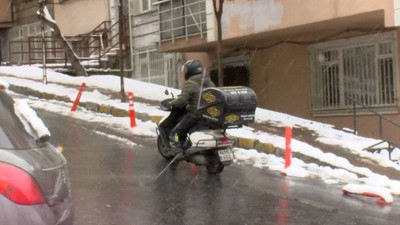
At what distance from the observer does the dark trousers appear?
10008 mm

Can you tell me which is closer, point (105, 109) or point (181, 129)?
point (181, 129)

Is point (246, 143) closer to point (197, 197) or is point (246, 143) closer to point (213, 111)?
point (213, 111)

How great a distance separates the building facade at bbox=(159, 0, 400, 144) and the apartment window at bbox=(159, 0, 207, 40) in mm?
31

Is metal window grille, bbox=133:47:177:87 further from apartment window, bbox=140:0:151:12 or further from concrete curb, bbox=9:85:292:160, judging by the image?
concrete curb, bbox=9:85:292:160

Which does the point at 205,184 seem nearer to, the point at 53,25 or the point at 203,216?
the point at 203,216

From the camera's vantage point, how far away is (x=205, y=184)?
30.5 ft

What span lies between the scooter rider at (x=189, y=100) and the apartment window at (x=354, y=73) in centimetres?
554

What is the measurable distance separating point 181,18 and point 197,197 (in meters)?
12.4

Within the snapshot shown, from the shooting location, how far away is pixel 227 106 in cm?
932

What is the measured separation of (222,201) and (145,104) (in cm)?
1007

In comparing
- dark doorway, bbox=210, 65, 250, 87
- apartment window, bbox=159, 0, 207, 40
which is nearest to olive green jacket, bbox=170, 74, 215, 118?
apartment window, bbox=159, 0, 207, 40

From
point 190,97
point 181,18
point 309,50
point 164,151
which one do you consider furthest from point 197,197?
point 181,18

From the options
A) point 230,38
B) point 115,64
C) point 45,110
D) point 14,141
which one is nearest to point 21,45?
point 115,64

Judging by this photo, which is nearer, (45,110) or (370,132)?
(370,132)
